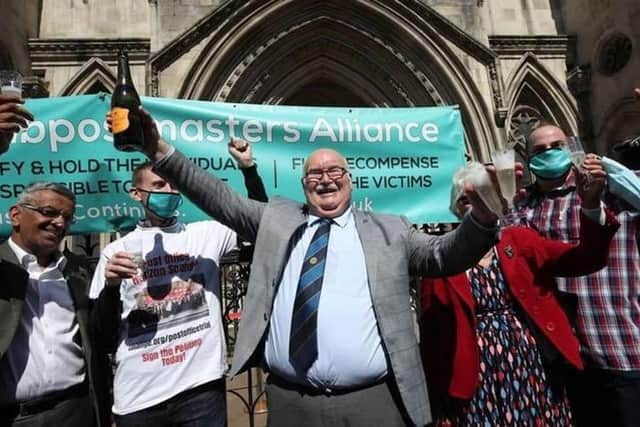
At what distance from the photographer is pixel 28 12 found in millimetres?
7992

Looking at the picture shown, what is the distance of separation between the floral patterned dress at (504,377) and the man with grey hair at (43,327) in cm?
158

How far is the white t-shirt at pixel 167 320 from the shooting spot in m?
2.01

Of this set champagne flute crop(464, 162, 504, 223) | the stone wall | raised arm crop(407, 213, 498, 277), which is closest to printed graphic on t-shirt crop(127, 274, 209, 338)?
raised arm crop(407, 213, 498, 277)

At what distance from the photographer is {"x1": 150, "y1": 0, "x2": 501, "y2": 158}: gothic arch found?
823 centimetres

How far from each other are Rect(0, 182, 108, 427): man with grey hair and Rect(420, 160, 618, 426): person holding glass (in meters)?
1.54

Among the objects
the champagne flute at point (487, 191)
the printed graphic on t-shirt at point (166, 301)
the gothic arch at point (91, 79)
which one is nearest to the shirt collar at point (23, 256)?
the printed graphic on t-shirt at point (166, 301)

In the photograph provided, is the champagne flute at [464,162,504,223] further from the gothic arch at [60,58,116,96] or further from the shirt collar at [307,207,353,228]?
the gothic arch at [60,58,116,96]

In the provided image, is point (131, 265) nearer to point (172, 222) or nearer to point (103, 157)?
point (172, 222)

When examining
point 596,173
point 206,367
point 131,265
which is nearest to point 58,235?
point 131,265

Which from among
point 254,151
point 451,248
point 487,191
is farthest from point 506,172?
point 254,151

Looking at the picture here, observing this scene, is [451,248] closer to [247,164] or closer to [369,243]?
[369,243]

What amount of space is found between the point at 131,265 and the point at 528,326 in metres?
1.71

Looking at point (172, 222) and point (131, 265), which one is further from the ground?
point (172, 222)

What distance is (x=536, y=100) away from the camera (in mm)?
9164
